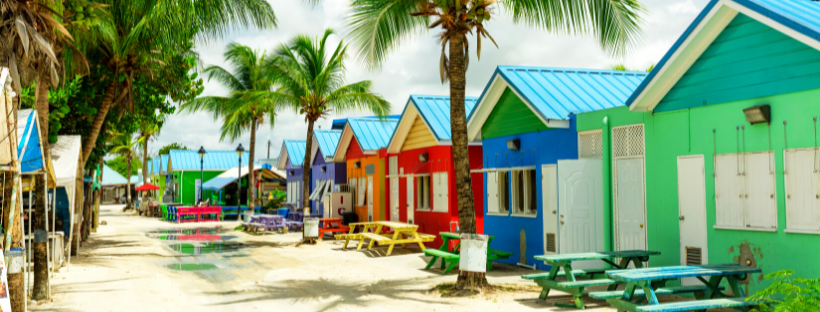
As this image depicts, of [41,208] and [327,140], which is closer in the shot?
[41,208]

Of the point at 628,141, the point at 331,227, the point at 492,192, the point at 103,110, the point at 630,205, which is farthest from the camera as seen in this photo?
the point at 331,227

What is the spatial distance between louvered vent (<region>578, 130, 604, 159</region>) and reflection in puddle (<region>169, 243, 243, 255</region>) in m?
9.68

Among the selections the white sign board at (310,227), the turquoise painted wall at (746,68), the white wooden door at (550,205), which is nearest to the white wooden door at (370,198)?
the white sign board at (310,227)

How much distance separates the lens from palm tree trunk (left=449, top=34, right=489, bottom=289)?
32.1ft

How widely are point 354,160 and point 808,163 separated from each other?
17.4 meters

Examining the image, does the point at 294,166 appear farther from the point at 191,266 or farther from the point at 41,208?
the point at 41,208

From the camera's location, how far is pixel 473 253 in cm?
939

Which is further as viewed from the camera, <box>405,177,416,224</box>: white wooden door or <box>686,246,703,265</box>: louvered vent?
<box>405,177,416,224</box>: white wooden door

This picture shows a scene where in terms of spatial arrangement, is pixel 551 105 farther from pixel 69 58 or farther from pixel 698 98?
pixel 69 58

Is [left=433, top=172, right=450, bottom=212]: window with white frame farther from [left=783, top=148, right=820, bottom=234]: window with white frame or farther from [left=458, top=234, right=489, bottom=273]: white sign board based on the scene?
[left=783, top=148, right=820, bottom=234]: window with white frame

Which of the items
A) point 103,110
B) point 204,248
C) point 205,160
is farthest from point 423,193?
point 205,160

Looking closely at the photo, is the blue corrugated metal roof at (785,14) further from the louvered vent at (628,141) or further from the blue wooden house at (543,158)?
the blue wooden house at (543,158)

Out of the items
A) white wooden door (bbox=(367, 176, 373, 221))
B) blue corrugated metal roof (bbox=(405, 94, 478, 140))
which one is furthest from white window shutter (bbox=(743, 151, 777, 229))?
white wooden door (bbox=(367, 176, 373, 221))

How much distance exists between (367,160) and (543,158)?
10682mm
